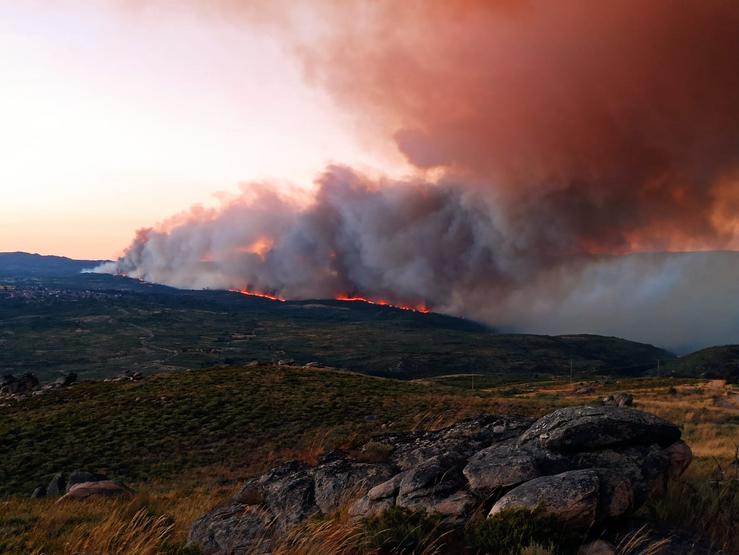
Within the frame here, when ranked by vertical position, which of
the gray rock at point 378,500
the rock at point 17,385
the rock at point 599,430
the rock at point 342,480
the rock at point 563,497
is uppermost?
the rock at point 599,430

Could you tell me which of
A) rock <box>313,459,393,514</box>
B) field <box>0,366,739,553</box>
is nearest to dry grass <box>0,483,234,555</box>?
field <box>0,366,739,553</box>

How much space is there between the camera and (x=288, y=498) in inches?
465

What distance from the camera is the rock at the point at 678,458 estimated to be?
10.4 m

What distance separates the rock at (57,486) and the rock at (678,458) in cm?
2338

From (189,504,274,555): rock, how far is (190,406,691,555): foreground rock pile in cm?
3

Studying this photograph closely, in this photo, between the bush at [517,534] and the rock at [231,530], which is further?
the rock at [231,530]

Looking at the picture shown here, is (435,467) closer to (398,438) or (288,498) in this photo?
(288,498)

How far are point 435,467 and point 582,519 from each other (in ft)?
9.25

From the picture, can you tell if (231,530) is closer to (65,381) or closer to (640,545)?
(640,545)

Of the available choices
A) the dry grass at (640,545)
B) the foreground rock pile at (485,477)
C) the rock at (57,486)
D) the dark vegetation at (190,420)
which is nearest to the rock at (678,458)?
the foreground rock pile at (485,477)

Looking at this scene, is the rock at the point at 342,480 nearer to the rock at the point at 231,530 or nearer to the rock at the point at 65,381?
the rock at the point at 231,530

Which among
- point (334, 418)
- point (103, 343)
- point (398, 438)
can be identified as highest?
point (398, 438)

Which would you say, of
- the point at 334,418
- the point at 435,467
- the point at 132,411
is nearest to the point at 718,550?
the point at 435,467

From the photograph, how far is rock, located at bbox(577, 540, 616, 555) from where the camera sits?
714cm
